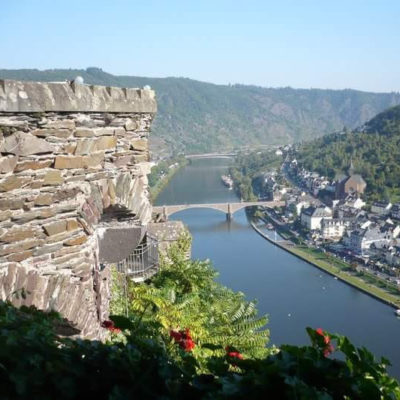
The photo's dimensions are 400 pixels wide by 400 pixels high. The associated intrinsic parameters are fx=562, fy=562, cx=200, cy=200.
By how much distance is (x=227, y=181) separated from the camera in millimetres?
62531

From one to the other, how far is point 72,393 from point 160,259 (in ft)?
15.0

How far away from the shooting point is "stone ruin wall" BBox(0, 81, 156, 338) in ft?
7.95

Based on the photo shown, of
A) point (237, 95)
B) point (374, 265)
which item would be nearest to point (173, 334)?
point (374, 265)

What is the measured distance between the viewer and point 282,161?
2990 inches

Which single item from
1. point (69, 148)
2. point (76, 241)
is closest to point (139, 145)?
point (69, 148)

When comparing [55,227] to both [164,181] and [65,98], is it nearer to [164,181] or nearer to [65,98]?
[65,98]

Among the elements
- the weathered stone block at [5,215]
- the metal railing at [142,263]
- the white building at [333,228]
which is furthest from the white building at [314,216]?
the weathered stone block at [5,215]

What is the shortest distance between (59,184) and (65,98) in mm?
397

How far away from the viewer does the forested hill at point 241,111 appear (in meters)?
104

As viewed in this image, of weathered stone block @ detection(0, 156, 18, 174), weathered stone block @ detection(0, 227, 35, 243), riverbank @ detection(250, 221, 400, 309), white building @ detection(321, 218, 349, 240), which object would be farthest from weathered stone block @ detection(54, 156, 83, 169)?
white building @ detection(321, 218, 349, 240)

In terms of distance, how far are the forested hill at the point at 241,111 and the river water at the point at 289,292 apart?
169 feet

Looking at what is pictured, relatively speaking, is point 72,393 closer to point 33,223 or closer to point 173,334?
point 173,334

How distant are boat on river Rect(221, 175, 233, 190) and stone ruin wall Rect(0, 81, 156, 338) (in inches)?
2223

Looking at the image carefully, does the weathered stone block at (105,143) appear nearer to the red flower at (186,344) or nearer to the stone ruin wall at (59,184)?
the stone ruin wall at (59,184)
